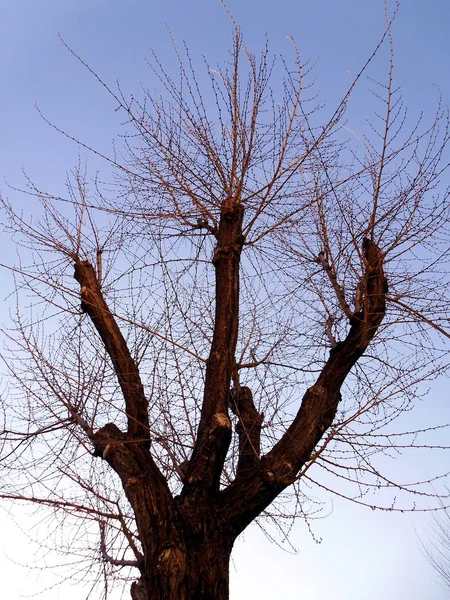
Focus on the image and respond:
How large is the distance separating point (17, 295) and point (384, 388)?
2.56 metres

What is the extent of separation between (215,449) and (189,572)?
2.04 ft

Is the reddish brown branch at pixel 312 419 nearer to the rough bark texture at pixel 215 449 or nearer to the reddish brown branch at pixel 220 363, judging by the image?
the rough bark texture at pixel 215 449

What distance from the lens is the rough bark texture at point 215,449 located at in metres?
2.91

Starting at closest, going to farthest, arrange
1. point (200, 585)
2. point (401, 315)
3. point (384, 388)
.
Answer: point (200, 585), point (384, 388), point (401, 315)

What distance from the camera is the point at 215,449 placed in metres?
3.17

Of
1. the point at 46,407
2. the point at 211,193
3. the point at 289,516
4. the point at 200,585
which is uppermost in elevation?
the point at 211,193

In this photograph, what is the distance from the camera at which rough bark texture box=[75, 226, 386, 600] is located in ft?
9.55

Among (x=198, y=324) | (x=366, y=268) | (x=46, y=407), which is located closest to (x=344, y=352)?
(x=366, y=268)

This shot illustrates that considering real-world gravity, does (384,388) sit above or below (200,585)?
above

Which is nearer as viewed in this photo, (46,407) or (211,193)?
(46,407)

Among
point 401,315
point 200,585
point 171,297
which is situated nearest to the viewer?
point 200,585

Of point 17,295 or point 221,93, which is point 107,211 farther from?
point 221,93

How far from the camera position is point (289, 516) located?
398 cm

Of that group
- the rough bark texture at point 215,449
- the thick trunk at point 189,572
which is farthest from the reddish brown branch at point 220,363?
the thick trunk at point 189,572
